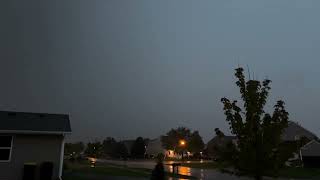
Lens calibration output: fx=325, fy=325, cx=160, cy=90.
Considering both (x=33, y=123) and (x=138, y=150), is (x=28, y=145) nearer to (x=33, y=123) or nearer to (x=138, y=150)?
(x=33, y=123)

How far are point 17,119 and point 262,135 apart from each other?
15.4m

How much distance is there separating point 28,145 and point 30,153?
49 cm

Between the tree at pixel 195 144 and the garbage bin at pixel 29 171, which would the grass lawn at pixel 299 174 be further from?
the tree at pixel 195 144

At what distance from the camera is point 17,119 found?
2033 cm

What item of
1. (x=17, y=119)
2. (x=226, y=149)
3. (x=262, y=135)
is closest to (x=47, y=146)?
(x=17, y=119)

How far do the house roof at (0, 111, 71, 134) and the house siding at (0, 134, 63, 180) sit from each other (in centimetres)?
50

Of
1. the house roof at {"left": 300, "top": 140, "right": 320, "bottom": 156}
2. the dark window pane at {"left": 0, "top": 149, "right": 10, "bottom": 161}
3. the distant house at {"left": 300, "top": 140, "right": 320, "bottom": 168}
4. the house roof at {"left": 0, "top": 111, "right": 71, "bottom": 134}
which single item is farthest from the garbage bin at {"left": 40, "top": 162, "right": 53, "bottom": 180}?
the house roof at {"left": 300, "top": 140, "right": 320, "bottom": 156}

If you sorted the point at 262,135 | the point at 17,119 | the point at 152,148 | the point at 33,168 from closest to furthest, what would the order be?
the point at 262,135 < the point at 33,168 < the point at 17,119 < the point at 152,148

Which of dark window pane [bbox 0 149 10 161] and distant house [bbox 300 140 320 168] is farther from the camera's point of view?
distant house [bbox 300 140 320 168]

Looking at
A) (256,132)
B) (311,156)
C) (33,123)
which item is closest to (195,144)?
(311,156)

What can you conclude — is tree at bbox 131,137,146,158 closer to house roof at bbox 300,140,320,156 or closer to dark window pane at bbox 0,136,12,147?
house roof at bbox 300,140,320,156

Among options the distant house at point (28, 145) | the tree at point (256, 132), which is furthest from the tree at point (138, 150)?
the tree at point (256, 132)

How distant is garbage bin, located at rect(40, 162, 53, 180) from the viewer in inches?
730

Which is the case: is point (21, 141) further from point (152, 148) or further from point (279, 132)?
point (152, 148)
